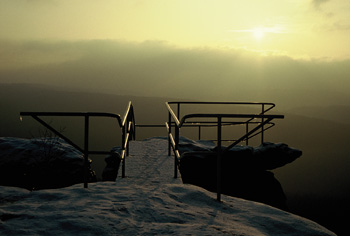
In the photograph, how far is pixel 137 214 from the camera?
373cm

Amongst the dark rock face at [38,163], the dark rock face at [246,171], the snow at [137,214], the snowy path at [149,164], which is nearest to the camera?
the snow at [137,214]

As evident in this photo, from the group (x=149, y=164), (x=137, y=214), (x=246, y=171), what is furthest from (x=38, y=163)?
(x=137, y=214)

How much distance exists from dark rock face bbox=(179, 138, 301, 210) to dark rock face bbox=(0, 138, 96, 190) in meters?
3.43

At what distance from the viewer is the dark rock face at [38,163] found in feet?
37.4

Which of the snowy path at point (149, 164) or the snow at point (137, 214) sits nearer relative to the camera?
the snow at point (137, 214)

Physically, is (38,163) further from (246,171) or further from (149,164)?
(246,171)

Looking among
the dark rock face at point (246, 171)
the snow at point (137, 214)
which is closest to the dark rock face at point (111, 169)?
the dark rock face at point (246, 171)

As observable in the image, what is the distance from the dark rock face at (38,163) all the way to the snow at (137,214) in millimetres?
7191

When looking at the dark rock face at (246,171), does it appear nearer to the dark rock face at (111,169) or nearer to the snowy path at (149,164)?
the snowy path at (149,164)

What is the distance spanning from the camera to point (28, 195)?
437cm

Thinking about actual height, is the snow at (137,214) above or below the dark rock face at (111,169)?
above

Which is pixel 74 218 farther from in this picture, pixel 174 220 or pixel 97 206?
pixel 174 220

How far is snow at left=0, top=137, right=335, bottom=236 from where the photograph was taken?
10.8ft

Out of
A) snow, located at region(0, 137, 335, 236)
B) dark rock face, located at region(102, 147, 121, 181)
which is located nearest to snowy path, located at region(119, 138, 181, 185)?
snow, located at region(0, 137, 335, 236)
